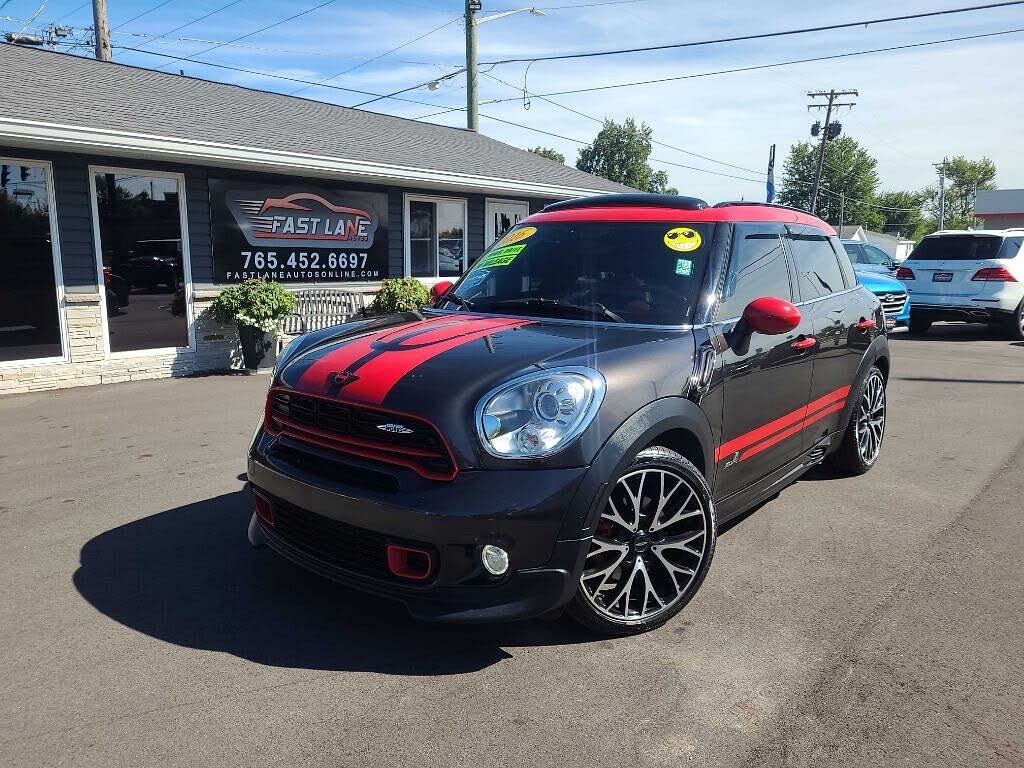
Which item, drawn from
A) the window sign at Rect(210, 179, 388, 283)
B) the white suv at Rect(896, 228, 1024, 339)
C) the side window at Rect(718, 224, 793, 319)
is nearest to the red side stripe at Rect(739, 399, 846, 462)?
the side window at Rect(718, 224, 793, 319)

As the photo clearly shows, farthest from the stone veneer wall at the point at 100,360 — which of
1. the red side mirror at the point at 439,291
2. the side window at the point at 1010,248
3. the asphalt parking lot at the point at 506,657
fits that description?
the side window at the point at 1010,248

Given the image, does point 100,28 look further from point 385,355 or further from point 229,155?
point 385,355

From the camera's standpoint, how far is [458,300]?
416cm

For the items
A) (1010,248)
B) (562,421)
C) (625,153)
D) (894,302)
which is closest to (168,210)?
(562,421)

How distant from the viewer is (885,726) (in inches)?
101

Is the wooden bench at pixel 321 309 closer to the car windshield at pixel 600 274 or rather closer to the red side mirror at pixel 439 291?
the red side mirror at pixel 439 291

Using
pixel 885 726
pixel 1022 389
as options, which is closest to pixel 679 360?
pixel 885 726

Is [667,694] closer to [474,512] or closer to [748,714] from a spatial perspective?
[748,714]

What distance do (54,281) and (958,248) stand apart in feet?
46.0

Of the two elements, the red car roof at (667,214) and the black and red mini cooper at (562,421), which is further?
the red car roof at (667,214)

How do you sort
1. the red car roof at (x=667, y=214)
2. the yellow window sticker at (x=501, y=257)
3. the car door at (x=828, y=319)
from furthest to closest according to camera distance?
the car door at (x=828, y=319) → the yellow window sticker at (x=501, y=257) → the red car roof at (x=667, y=214)

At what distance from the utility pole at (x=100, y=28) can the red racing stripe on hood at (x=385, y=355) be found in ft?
61.9

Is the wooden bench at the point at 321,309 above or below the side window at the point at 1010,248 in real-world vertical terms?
below

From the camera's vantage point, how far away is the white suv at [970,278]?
42.7ft
